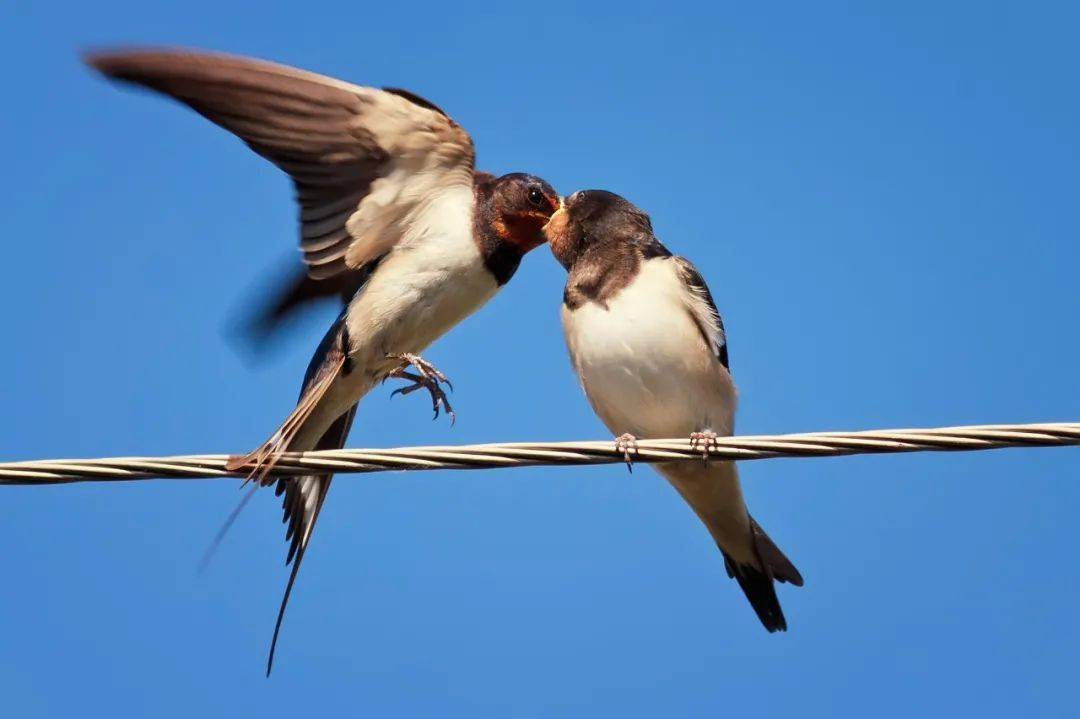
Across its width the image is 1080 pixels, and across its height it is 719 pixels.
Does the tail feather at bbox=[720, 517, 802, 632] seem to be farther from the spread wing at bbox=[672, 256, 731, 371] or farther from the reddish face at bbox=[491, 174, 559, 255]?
the reddish face at bbox=[491, 174, 559, 255]

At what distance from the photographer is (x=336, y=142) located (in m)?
4.97

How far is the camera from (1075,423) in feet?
9.71

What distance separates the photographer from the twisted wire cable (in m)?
2.97

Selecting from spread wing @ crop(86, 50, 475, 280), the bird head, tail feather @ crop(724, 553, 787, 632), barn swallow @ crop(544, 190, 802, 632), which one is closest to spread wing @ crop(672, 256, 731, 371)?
barn swallow @ crop(544, 190, 802, 632)

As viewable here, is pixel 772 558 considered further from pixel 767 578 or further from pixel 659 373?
pixel 659 373

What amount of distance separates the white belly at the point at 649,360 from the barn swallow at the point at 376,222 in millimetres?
714

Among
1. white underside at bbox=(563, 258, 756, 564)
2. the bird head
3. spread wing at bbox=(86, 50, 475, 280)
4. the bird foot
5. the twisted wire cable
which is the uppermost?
spread wing at bbox=(86, 50, 475, 280)

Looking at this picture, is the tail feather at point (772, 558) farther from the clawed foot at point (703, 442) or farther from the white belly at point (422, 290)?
the white belly at point (422, 290)

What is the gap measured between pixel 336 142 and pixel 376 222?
13.2 inches

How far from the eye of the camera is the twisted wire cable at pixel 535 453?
2.97m

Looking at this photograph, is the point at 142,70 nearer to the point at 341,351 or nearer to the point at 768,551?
the point at 341,351

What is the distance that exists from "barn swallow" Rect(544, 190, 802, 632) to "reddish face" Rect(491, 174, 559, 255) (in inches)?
15.0

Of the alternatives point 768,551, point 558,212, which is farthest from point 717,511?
point 558,212

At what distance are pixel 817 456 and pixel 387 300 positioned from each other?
7.24 ft
